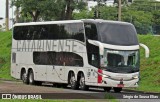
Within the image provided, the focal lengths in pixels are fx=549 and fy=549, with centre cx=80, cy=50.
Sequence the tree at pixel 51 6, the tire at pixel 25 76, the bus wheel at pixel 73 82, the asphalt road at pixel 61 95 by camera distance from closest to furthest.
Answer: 1. the asphalt road at pixel 61 95
2. the bus wheel at pixel 73 82
3. the tire at pixel 25 76
4. the tree at pixel 51 6

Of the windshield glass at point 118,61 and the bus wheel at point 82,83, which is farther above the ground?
the windshield glass at point 118,61

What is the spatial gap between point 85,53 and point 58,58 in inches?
128

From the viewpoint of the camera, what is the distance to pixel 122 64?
1115 inches

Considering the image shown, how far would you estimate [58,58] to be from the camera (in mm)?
31969

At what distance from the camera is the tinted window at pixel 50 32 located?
3015cm

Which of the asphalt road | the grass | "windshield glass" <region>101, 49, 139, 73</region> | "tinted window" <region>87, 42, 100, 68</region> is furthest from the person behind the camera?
the grass

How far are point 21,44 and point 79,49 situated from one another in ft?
25.0

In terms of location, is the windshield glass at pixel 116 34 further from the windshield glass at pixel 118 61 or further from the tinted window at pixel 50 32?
the tinted window at pixel 50 32

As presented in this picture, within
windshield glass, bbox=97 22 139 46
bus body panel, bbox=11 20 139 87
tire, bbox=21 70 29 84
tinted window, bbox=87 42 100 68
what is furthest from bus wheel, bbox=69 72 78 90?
tire, bbox=21 70 29 84

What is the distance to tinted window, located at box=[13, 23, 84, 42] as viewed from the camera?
3015 cm

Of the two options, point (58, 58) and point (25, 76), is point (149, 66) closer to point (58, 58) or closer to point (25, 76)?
point (25, 76)

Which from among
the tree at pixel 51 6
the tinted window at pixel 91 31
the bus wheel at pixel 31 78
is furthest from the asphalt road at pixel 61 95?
the tree at pixel 51 6

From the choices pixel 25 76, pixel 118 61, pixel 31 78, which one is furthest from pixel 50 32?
pixel 118 61

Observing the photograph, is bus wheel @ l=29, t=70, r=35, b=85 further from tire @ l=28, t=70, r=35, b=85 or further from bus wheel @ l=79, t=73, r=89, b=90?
bus wheel @ l=79, t=73, r=89, b=90
